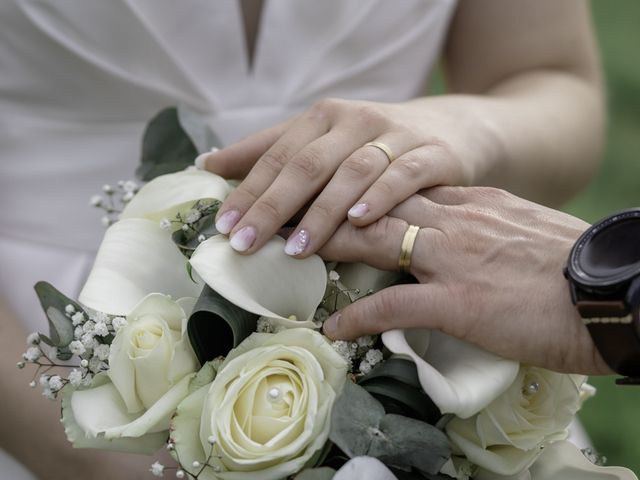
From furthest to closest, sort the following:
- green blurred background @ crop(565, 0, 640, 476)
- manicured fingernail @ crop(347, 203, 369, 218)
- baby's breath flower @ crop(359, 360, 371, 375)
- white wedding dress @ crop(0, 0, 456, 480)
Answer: green blurred background @ crop(565, 0, 640, 476), white wedding dress @ crop(0, 0, 456, 480), manicured fingernail @ crop(347, 203, 369, 218), baby's breath flower @ crop(359, 360, 371, 375)

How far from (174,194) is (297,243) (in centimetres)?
20

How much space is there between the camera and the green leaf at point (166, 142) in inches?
54.6

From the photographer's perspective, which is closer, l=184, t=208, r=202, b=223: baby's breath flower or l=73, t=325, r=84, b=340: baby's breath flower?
l=73, t=325, r=84, b=340: baby's breath flower

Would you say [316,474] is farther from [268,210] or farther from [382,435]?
[268,210]

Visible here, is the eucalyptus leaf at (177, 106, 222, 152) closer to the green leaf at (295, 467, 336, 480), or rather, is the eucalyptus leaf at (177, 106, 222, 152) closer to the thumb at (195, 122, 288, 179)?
the thumb at (195, 122, 288, 179)

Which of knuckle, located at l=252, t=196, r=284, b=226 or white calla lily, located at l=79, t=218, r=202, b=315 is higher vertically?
knuckle, located at l=252, t=196, r=284, b=226

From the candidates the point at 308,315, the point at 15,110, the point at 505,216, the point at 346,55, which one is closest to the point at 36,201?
the point at 15,110

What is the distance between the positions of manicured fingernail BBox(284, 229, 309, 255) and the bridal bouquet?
0.05 feet

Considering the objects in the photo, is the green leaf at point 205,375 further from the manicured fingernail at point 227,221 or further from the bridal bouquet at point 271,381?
the manicured fingernail at point 227,221

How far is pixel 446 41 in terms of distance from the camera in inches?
75.9

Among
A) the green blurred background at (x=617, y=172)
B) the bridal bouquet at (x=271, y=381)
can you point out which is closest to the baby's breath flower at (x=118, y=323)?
the bridal bouquet at (x=271, y=381)

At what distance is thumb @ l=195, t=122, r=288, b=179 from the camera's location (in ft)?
4.08

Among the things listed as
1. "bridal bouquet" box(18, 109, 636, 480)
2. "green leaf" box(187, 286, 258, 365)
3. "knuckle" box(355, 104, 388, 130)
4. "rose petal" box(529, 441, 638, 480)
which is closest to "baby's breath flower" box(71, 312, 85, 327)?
"bridal bouquet" box(18, 109, 636, 480)

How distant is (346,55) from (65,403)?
1.02m
